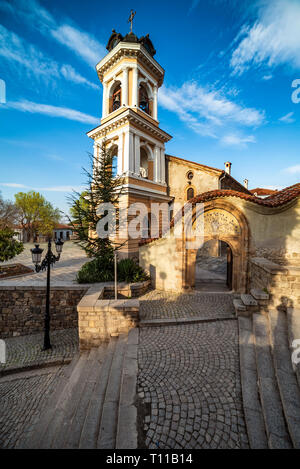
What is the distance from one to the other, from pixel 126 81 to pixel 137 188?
8285 mm

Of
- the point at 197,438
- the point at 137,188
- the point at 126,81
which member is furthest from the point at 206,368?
the point at 126,81

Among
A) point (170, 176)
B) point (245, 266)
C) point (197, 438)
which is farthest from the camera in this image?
point (170, 176)

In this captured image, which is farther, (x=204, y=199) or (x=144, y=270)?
(x=144, y=270)

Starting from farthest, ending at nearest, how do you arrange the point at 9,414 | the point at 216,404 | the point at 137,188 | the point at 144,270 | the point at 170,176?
1. the point at 170,176
2. the point at 137,188
3. the point at 144,270
4. the point at 9,414
5. the point at 216,404

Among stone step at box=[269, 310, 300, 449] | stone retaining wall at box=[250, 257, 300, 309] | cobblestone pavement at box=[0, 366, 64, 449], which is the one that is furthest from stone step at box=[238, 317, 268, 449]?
cobblestone pavement at box=[0, 366, 64, 449]

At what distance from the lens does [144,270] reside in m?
8.41

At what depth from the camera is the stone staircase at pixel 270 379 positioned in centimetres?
231

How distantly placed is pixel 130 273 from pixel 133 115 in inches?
430

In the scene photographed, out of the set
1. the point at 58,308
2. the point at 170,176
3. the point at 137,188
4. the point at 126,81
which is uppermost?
the point at 126,81

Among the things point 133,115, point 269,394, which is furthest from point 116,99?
point 269,394

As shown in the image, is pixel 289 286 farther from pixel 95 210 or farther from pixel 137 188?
pixel 137 188

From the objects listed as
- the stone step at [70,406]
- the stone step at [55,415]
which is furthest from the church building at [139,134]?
the stone step at [55,415]

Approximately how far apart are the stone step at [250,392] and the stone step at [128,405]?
5.19 feet

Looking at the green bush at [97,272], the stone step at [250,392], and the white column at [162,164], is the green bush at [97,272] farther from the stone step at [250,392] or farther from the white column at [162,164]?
the white column at [162,164]
